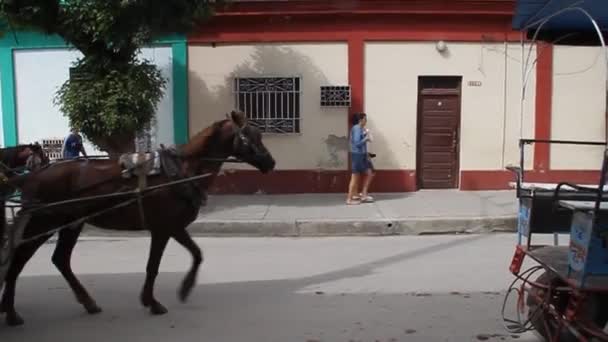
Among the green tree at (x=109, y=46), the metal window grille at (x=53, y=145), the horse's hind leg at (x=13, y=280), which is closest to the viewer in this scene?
the horse's hind leg at (x=13, y=280)

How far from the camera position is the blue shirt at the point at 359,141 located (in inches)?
443

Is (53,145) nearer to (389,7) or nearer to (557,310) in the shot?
(389,7)

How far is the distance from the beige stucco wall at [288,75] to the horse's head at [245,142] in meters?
7.07

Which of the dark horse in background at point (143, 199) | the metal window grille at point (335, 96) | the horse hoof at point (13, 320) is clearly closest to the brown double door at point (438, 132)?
the metal window grille at point (335, 96)

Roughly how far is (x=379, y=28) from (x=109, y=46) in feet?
17.7

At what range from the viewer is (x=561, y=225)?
4906mm

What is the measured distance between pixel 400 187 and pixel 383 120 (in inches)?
55.4

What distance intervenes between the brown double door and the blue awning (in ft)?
21.9

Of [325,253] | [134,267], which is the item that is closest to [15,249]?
[134,267]

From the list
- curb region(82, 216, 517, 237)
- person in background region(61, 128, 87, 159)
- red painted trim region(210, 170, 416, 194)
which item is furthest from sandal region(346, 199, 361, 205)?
person in background region(61, 128, 87, 159)

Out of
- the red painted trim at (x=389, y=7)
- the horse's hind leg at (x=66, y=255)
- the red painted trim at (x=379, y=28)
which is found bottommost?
the horse's hind leg at (x=66, y=255)

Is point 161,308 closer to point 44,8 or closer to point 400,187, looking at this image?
point 44,8

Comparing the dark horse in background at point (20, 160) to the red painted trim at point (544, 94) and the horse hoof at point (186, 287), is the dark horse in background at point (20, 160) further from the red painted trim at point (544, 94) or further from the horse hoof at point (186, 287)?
the red painted trim at point (544, 94)

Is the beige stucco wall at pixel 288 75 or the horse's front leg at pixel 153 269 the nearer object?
the horse's front leg at pixel 153 269
